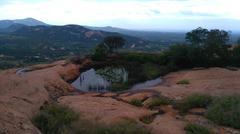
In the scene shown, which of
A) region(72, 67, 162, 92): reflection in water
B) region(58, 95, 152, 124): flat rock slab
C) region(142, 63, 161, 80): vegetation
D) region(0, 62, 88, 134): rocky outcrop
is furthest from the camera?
region(142, 63, 161, 80): vegetation

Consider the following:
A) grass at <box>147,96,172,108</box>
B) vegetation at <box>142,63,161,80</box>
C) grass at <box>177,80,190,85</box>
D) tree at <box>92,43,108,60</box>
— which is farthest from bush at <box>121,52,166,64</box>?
grass at <box>147,96,172,108</box>

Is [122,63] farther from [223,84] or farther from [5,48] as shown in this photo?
[5,48]

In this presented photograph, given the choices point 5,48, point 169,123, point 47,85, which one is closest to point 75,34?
point 5,48

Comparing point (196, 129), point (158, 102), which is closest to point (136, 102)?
point (158, 102)

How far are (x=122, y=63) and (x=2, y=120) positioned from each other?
59.1 feet

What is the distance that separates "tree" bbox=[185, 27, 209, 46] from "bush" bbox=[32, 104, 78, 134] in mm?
16357

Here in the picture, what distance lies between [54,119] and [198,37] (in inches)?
702

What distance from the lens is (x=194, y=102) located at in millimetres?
15125

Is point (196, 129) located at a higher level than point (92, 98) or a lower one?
higher

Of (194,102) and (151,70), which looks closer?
(194,102)

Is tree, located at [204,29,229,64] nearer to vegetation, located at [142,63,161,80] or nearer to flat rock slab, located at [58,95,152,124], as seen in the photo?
vegetation, located at [142,63,161,80]

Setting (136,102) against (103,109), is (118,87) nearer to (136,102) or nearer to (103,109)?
(136,102)

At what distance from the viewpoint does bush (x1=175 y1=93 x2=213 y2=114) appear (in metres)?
15.0

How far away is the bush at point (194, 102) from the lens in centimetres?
1502
